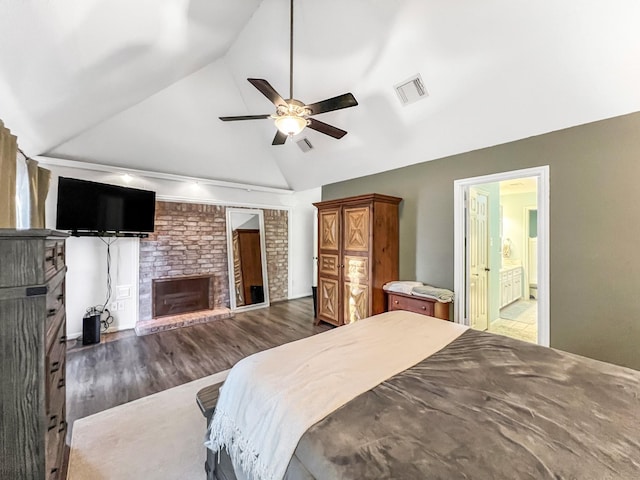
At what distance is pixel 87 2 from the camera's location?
1.41 metres

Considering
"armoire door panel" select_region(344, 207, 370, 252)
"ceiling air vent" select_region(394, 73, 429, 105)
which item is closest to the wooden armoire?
"armoire door panel" select_region(344, 207, 370, 252)

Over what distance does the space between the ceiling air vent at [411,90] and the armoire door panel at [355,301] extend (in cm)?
245

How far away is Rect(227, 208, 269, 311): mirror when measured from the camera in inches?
210

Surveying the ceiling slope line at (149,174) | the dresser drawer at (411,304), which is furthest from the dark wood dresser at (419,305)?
the ceiling slope line at (149,174)

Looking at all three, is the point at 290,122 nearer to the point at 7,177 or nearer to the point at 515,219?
the point at 7,177

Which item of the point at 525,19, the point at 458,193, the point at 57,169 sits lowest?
the point at 458,193

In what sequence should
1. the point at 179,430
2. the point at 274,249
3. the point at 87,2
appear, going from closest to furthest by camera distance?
the point at 87,2 < the point at 179,430 < the point at 274,249

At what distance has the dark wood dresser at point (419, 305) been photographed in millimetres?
3408

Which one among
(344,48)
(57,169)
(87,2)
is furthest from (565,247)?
(57,169)

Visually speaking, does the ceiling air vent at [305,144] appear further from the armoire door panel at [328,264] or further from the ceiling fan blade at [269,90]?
the ceiling fan blade at [269,90]

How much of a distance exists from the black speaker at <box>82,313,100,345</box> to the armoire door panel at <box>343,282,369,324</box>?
352cm

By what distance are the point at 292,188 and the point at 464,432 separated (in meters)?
5.67

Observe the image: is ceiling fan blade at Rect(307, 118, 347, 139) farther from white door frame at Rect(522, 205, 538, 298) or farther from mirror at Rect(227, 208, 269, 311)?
white door frame at Rect(522, 205, 538, 298)

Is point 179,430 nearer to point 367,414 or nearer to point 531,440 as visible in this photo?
point 367,414
